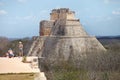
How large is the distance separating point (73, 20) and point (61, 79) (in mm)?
41505

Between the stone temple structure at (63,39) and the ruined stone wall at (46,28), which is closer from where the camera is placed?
the stone temple structure at (63,39)

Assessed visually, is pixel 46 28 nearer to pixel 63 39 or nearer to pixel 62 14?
pixel 62 14

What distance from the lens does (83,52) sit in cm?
5434

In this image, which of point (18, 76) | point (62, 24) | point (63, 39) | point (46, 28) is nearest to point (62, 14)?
point (62, 24)

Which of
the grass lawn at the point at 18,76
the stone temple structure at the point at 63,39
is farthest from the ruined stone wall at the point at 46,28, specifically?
the grass lawn at the point at 18,76

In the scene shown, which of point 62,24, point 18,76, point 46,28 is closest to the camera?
point 18,76

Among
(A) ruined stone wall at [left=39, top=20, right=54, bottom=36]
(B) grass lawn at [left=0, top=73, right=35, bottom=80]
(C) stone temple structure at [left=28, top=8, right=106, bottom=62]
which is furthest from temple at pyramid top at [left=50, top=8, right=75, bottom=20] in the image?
(B) grass lawn at [left=0, top=73, right=35, bottom=80]

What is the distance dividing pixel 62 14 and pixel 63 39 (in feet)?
20.3

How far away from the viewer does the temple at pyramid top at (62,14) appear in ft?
203

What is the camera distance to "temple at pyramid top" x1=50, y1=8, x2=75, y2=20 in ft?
203

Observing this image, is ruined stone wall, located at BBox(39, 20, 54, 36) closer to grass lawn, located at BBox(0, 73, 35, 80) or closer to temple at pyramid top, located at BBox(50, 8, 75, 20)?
temple at pyramid top, located at BBox(50, 8, 75, 20)

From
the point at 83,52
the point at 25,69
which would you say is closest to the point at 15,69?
the point at 25,69

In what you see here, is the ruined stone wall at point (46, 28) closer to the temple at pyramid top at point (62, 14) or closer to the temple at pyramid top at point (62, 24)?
the temple at pyramid top at point (62, 24)

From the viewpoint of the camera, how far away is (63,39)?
192 ft
